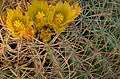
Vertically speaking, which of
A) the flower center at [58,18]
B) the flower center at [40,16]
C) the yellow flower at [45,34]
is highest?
the flower center at [40,16]

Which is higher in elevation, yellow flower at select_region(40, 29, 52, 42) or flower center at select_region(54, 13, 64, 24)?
flower center at select_region(54, 13, 64, 24)

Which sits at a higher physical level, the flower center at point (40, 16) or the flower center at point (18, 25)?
the flower center at point (40, 16)

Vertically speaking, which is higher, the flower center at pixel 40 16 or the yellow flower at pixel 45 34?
the flower center at pixel 40 16

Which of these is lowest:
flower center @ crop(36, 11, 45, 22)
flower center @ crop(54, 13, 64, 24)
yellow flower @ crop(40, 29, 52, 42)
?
yellow flower @ crop(40, 29, 52, 42)

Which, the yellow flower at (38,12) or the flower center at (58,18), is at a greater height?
the yellow flower at (38,12)

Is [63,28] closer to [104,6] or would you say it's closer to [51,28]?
[51,28]

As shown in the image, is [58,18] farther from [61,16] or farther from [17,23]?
[17,23]

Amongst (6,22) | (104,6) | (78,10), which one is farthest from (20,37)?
(104,6)
